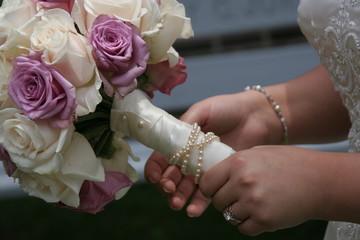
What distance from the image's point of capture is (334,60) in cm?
158

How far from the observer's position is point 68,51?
133 centimetres

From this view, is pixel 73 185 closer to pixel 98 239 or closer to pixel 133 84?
pixel 133 84

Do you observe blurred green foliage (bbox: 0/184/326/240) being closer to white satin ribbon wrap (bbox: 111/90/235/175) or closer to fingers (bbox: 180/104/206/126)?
fingers (bbox: 180/104/206/126)

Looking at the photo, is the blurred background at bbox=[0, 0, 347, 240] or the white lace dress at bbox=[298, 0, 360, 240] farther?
the blurred background at bbox=[0, 0, 347, 240]

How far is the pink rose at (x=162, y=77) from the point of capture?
1.58 meters

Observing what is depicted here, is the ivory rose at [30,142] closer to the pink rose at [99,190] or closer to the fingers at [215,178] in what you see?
the pink rose at [99,190]

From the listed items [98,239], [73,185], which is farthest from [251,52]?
[73,185]

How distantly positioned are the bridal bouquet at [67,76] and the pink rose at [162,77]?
0.28 feet

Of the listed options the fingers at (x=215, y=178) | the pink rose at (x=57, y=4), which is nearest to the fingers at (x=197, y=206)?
the fingers at (x=215, y=178)

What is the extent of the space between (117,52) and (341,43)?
0.52 metres

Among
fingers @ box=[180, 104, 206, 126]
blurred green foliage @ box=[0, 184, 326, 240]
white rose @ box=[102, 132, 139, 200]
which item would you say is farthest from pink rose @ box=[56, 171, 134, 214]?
blurred green foliage @ box=[0, 184, 326, 240]

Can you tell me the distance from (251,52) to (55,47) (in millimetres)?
3153

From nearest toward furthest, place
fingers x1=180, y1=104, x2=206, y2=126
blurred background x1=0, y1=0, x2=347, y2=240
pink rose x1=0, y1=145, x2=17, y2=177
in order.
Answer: pink rose x1=0, y1=145, x2=17, y2=177 < fingers x1=180, y1=104, x2=206, y2=126 < blurred background x1=0, y1=0, x2=347, y2=240

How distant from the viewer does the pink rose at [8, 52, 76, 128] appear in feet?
4.35
